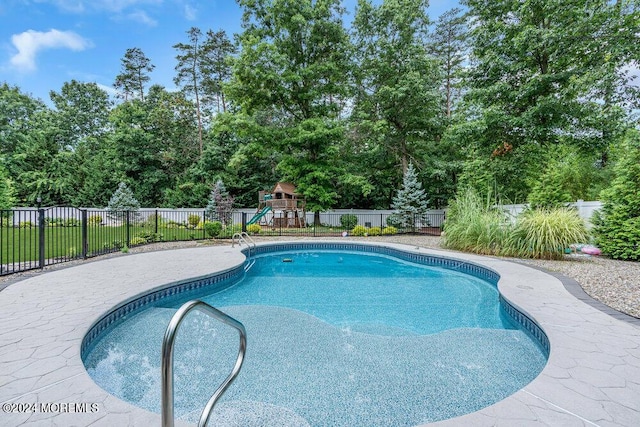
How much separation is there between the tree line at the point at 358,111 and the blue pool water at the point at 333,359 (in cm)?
812

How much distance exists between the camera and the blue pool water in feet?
8.05

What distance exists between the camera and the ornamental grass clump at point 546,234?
7.50 meters

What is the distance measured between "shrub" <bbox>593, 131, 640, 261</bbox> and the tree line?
129 inches

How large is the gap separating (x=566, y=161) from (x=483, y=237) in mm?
10471

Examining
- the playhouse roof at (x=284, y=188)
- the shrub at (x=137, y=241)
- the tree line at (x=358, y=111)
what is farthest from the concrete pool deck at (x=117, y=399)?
the playhouse roof at (x=284, y=188)

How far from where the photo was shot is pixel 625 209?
7.37m

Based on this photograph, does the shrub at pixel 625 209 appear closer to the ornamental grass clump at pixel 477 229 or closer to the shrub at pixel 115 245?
the ornamental grass clump at pixel 477 229

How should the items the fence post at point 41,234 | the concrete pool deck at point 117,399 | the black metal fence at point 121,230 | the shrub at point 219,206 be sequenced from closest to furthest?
1. the concrete pool deck at point 117,399
2. the fence post at point 41,234
3. the black metal fence at point 121,230
4. the shrub at point 219,206

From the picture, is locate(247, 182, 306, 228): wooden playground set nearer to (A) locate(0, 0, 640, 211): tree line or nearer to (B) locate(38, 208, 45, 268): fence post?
(A) locate(0, 0, 640, 211): tree line

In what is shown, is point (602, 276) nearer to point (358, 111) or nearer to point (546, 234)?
point (546, 234)

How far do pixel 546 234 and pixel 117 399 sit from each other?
895cm

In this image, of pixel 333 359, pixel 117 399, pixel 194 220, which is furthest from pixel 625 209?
pixel 194 220

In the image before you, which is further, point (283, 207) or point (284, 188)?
point (284, 188)

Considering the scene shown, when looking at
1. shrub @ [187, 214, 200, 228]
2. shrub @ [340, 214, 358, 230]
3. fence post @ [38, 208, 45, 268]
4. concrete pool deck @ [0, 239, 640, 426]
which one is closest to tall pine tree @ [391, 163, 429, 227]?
shrub @ [340, 214, 358, 230]
